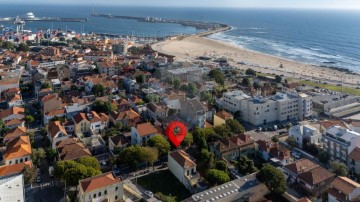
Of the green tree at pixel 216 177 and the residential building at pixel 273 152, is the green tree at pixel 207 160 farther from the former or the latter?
the residential building at pixel 273 152

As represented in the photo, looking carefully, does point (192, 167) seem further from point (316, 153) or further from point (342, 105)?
point (342, 105)

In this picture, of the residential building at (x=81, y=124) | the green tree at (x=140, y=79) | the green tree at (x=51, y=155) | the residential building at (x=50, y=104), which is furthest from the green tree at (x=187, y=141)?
the green tree at (x=140, y=79)

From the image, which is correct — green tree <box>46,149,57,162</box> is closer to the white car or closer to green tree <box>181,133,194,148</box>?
the white car

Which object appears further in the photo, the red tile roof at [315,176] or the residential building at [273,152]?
the residential building at [273,152]

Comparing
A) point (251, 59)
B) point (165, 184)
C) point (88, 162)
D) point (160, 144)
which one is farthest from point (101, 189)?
point (251, 59)

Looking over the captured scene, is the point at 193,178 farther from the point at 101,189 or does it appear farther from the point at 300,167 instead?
the point at 300,167

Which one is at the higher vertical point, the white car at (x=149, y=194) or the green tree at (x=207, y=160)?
the green tree at (x=207, y=160)
